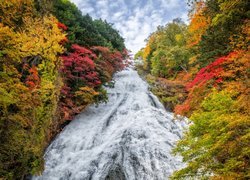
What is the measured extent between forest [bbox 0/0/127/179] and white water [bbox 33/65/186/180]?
81 cm

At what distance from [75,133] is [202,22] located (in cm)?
1138

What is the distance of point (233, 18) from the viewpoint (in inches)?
450

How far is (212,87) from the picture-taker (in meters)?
11.3

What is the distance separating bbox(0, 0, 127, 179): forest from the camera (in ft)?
25.7

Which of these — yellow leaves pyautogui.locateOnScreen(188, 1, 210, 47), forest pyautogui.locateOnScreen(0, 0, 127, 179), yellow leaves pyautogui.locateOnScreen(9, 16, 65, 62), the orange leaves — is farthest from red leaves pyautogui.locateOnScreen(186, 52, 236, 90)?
the orange leaves

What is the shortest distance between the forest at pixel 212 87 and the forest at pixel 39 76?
4.81 m

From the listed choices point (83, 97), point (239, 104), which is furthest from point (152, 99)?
point (239, 104)

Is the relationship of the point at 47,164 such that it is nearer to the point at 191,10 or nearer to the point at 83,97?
the point at 83,97

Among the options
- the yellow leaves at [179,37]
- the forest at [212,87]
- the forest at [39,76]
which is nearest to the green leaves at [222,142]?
the forest at [212,87]

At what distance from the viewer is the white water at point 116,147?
9.16 meters

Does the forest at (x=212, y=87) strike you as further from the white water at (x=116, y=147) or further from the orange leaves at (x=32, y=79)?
the orange leaves at (x=32, y=79)

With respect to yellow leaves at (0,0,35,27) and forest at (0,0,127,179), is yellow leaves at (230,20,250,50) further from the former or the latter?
yellow leaves at (0,0,35,27)

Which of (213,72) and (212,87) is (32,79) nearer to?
(212,87)

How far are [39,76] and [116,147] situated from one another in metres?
4.94
